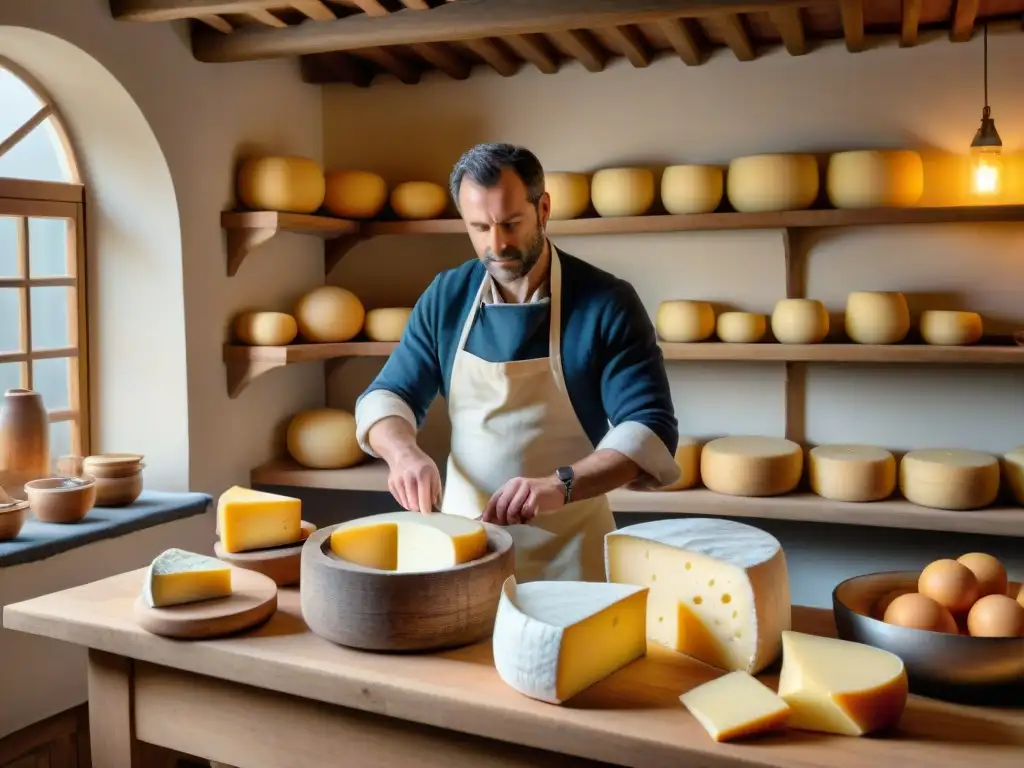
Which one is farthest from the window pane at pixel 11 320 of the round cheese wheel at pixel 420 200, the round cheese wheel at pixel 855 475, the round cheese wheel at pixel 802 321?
the round cheese wheel at pixel 855 475

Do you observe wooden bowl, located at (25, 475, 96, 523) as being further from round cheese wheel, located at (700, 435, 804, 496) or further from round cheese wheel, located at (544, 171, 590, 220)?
round cheese wheel, located at (700, 435, 804, 496)

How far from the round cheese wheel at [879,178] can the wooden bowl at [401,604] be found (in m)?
2.15

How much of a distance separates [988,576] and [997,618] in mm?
143

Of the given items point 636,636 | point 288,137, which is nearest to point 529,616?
point 636,636

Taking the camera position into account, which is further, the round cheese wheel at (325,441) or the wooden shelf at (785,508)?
the round cheese wheel at (325,441)

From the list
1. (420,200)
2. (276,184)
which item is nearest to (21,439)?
(276,184)

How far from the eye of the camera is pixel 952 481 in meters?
2.97

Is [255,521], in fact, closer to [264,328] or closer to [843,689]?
[843,689]

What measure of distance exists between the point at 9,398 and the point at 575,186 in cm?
190

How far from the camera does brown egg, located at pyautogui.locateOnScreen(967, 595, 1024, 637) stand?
4.30 ft

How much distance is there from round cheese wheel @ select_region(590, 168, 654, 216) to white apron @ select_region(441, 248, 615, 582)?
1.16m

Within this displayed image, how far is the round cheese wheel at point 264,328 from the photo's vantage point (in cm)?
332

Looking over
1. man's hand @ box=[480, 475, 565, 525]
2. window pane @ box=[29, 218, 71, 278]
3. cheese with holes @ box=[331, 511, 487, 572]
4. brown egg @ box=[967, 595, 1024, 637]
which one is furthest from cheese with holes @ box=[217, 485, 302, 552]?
window pane @ box=[29, 218, 71, 278]

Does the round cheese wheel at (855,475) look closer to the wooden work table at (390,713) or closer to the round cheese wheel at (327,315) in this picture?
the wooden work table at (390,713)
